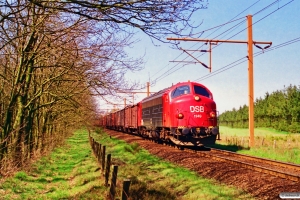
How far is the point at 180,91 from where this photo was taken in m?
21.4

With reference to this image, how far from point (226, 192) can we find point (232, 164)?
16.5 ft

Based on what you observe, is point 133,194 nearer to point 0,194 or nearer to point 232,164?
point 0,194

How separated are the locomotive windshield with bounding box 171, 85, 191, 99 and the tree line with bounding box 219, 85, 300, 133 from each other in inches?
2222

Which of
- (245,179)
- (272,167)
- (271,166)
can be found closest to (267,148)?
(271,166)

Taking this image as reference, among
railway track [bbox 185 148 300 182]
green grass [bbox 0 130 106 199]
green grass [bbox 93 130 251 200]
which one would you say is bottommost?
green grass [bbox 0 130 106 199]

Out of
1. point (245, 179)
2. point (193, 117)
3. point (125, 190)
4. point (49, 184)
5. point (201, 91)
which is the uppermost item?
point (201, 91)

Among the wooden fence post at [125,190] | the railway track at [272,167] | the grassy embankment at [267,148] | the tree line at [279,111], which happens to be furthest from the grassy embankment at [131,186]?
the tree line at [279,111]

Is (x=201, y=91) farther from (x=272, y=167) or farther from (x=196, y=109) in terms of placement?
(x=272, y=167)

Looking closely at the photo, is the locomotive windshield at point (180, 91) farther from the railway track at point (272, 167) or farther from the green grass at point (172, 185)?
the green grass at point (172, 185)

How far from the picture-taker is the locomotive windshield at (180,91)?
21.3 metres

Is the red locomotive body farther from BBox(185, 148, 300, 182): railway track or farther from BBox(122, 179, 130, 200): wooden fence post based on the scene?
BBox(122, 179, 130, 200): wooden fence post

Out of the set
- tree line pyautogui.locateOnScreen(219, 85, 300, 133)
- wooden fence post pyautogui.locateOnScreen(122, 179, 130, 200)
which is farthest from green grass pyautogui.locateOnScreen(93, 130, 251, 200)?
tree line pyautogui.locateOnScreen(219, 85, 300, 133)

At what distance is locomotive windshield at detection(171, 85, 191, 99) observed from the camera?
21255mm

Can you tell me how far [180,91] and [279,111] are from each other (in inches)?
2437
